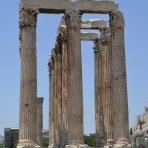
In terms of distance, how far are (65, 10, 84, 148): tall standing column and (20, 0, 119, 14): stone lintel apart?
82 cm

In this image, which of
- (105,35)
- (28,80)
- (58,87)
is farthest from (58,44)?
(28,80)

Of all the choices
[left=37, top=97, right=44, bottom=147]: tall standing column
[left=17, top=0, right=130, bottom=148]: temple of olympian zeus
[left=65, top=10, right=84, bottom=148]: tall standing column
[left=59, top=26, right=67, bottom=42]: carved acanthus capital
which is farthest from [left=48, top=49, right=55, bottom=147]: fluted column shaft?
[left=65, top=10, right=84, bottom=148]: tall standing column

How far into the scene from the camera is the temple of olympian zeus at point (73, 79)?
157 feet

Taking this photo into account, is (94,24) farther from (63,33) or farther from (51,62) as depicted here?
(51,62)

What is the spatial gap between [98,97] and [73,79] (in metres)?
10.9

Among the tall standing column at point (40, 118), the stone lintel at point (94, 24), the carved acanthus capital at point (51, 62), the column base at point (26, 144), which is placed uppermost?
the stone lintel at point (94, 24)

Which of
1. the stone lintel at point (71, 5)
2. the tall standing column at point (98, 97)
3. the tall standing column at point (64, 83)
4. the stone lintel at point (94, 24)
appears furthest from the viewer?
the stone lintel at point (94, 24)

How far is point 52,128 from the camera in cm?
6216

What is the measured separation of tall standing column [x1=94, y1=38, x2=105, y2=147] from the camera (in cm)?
5831

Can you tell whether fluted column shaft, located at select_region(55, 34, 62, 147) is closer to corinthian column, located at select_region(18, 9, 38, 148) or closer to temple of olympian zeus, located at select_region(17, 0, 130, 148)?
temple of olympian zeus, located at select_region(17, 0, 130, 148)

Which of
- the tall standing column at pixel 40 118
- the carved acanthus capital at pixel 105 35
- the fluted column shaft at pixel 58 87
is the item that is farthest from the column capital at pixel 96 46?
the tall standing column at pixel 40 118

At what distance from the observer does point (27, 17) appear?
4997cm

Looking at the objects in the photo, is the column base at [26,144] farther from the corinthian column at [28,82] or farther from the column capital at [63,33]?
the column capital at [63,33]

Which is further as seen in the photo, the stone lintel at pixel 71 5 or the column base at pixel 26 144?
the stone lintel at pixel 71 5
